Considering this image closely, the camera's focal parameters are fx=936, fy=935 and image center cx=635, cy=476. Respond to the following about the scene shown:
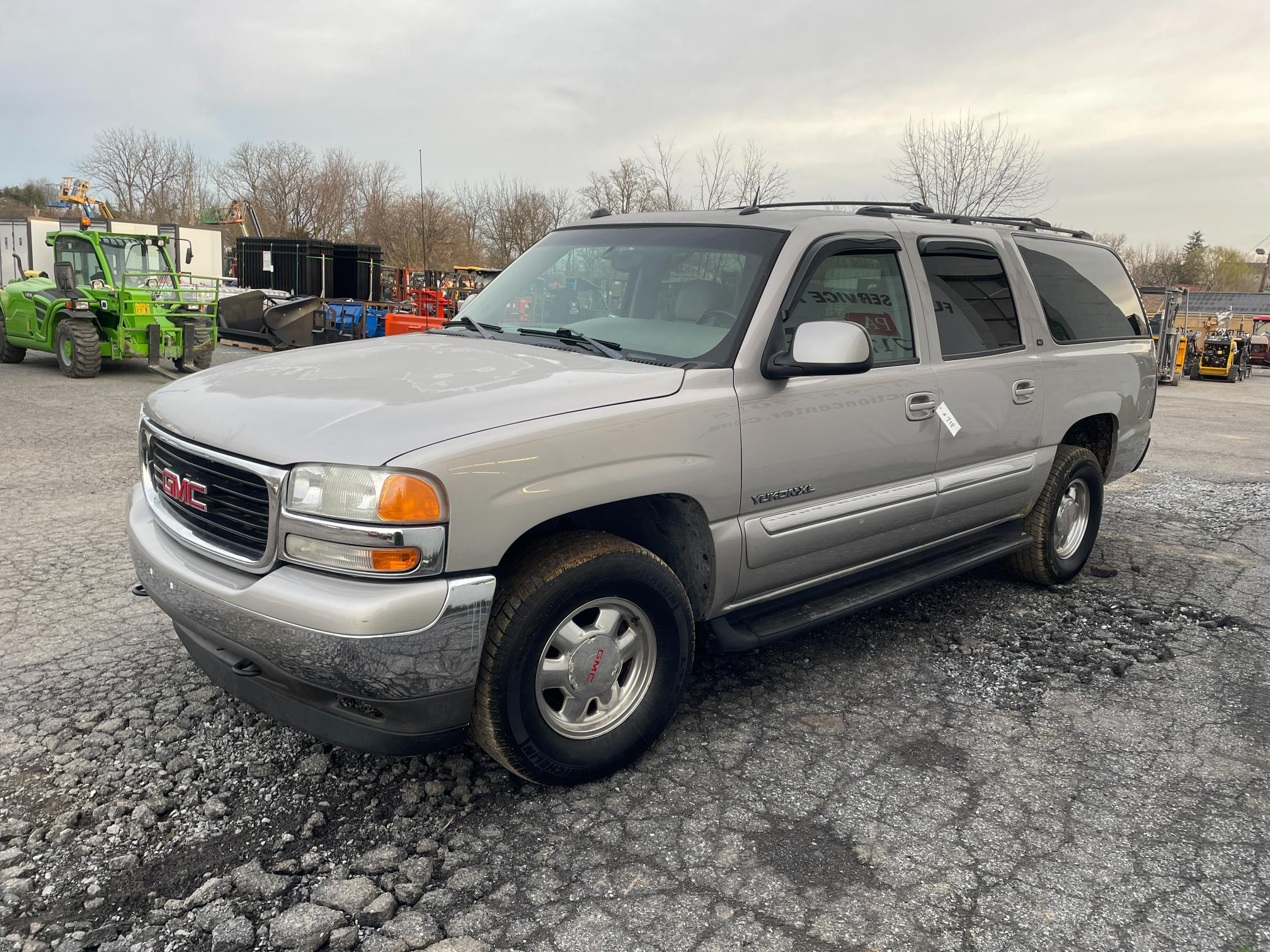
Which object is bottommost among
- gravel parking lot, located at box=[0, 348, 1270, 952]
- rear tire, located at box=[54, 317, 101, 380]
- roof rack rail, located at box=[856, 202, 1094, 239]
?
gravel parking lot, located at box=[0, 348, 1270, 952]

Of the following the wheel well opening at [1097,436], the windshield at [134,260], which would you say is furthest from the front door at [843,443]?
the windshield at [134,260]

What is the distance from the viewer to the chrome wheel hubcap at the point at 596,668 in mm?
2908

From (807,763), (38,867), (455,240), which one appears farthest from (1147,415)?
(455,240)

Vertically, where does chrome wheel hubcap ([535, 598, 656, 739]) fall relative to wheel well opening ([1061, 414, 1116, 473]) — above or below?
below

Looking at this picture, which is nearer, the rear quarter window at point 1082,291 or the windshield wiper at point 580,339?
the windshield wiper at point 580,339

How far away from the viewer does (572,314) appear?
148 inches

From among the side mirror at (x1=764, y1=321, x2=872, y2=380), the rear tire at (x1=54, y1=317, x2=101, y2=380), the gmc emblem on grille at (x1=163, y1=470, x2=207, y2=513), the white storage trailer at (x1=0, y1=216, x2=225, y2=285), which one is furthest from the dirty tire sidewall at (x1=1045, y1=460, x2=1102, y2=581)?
the white storage trailer at (x1=0, y1=216, x2=225, y2=285)

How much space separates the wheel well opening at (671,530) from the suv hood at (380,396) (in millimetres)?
422

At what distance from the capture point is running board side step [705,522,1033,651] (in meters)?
3.42

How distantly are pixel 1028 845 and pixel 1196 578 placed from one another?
355 cm

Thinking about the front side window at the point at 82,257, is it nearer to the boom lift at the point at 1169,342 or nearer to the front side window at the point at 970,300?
the front side window at the point at 970,300

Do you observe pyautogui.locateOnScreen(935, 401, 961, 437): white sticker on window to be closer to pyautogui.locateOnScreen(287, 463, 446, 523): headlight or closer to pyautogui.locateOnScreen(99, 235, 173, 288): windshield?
pyautogui.locateOnScreen(287, 463, 446, 523): headlight

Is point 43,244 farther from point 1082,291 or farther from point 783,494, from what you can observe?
point 783,494

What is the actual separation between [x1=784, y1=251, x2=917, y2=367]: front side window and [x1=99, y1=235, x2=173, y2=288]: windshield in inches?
542
